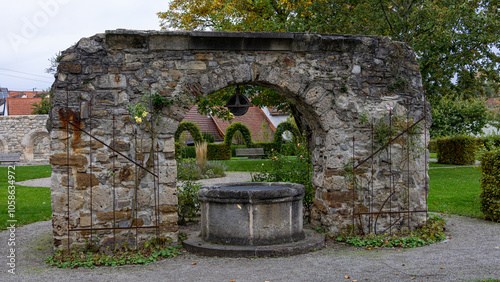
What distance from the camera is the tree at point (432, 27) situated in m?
11.1

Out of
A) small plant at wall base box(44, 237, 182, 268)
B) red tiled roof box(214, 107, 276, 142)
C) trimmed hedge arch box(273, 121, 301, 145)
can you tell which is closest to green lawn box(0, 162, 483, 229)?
small plant at wall base box(44, 237, 182, 268)

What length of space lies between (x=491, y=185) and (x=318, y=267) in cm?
387

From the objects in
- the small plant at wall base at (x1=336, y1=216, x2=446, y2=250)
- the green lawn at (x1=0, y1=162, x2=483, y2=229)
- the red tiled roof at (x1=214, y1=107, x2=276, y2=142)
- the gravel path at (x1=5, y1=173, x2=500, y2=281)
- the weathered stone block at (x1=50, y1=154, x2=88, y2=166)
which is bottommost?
the gravel path at (x1=5, y1=173, x2=500, y2=281)

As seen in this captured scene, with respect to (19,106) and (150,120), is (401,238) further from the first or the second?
(19,106)

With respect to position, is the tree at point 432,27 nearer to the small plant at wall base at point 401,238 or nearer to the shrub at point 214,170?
the shrub at point 214,170

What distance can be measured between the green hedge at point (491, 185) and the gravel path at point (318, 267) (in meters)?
1.35

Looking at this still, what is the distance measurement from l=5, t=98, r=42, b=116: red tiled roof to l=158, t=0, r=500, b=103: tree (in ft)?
81.7

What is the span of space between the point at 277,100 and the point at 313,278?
778cm

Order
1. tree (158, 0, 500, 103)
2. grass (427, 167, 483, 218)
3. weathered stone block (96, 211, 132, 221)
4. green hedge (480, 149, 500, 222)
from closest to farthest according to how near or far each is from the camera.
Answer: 1. weathered stone block (96, 211, 132, 221)
2. green hedge (480, 149, 500, 222)
3. grass (427, 167, 483, 218)
4. tree (158, 0, 500, 103)

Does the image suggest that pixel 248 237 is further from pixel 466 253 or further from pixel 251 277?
pixel 466 253

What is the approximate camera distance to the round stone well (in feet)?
17.3

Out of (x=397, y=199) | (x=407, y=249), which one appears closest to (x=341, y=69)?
(x=397, y=199)

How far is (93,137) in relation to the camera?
515cm

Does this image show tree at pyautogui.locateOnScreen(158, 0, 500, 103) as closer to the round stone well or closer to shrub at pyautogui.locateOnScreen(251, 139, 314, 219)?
shrub at pyautogui.locateOnScreen(251, 139, 314, 219)
